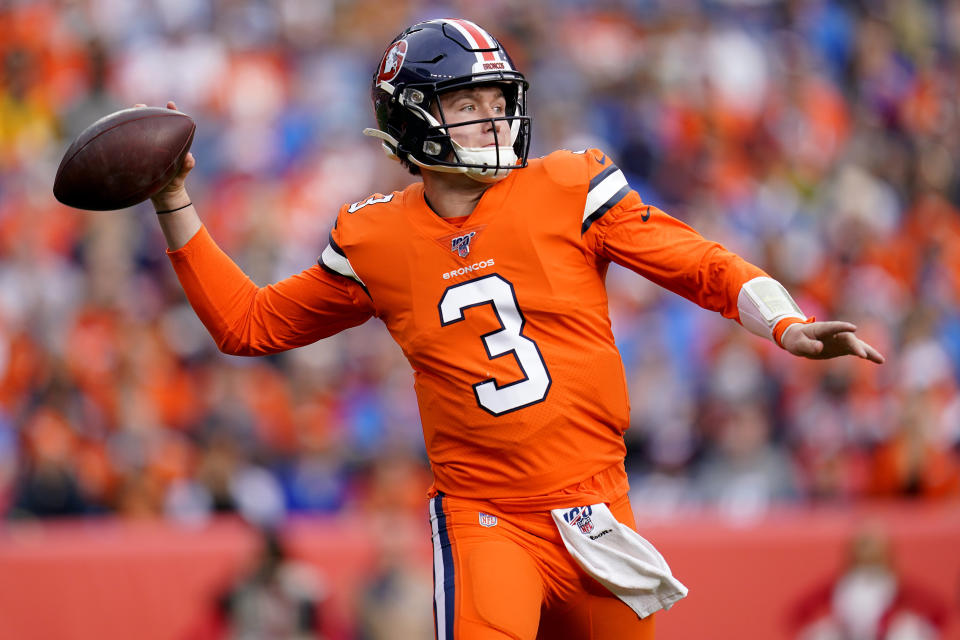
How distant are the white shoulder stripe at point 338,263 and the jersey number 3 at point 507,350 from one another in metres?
0.35

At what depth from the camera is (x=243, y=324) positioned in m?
3.76

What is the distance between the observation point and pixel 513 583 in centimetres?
333

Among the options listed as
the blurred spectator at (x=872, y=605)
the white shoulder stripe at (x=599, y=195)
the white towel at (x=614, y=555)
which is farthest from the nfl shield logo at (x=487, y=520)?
the blurred spectator at (x=872, y=605)

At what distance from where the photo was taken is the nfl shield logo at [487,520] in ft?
11.4

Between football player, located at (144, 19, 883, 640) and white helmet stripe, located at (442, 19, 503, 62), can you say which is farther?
white helmet stripe, located at (442, 19, 503, 62)

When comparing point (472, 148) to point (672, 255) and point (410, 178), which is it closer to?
point (672, 255)

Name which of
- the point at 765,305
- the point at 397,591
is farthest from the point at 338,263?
the point at 397,591

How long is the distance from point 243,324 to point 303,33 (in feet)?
23.5

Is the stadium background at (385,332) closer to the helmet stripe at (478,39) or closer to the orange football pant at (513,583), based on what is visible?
the orange football pant at (513,583)

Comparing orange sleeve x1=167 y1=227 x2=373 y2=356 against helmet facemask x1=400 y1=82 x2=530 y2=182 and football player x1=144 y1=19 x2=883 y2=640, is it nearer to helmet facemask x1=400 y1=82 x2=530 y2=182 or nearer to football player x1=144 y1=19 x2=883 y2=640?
football player x1=144 y1=19 x2=883 y2=640

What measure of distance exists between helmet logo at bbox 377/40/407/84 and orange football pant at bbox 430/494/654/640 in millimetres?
1127

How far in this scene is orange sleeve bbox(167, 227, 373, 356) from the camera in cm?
374

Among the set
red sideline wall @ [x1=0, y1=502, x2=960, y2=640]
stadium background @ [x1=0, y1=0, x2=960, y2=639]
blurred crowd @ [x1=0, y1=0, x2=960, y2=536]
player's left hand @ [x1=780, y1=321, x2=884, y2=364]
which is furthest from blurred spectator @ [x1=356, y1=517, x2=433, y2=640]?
player's left hand @ [x1=780, y1=321, x2=884, y2=364]

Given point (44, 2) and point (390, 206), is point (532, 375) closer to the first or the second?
point (390, 206)
